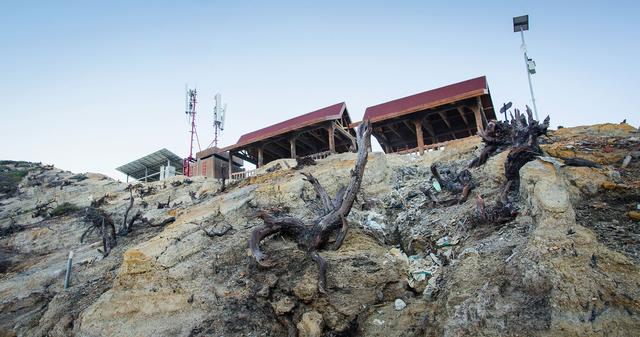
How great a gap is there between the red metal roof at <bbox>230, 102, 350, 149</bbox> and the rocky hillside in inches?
269

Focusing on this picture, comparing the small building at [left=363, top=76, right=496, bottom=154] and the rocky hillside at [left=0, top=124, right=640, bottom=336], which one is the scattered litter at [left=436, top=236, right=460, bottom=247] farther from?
the small building at [left=363, top=76, right=496, bottom=154]

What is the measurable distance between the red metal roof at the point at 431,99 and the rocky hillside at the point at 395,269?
4285 mm

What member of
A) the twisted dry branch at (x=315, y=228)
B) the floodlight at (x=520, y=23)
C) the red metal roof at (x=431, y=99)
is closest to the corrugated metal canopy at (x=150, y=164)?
the red metal roof at (x=431, y=99)

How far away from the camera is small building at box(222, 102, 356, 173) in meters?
19.9

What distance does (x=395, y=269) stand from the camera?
708 cm

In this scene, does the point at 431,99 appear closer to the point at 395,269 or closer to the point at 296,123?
the point at 296,123

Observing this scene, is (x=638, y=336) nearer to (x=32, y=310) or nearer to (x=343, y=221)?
(x=343, y=221)

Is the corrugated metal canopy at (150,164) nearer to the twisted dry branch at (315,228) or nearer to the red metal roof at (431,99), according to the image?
the red metal roof at (431,99)

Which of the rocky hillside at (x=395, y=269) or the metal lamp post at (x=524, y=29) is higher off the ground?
the metal lamp post at (x=524, y=29)

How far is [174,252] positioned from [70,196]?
24.3 m

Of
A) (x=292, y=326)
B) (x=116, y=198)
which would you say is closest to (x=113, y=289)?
(x=292, y=326)

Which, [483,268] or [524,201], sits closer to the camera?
[483,268]

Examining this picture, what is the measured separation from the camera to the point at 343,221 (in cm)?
830

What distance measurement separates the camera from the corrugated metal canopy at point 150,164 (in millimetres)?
33031
